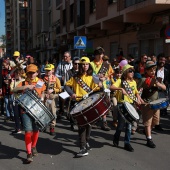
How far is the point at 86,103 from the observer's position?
Answer: 5.31 metres

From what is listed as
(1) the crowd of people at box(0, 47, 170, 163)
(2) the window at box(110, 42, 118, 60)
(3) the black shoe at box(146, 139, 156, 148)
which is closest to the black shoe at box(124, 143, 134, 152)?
(1) the crowd of people at box(0, 47, 170, 163)

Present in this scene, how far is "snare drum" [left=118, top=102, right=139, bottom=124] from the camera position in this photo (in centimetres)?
565

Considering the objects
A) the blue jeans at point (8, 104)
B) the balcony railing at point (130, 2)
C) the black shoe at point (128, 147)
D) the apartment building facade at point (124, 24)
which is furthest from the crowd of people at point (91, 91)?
the balcony railing at point (130, 2)

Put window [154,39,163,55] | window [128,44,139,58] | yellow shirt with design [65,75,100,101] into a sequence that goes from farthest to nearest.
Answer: window [128,44,139,58] < window [154,39,163,55] < yellow shirt with design [65,75,100,101]

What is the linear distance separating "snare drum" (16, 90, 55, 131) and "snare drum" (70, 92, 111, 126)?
47cm

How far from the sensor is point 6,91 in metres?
8.84

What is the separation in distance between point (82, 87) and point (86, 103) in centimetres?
49

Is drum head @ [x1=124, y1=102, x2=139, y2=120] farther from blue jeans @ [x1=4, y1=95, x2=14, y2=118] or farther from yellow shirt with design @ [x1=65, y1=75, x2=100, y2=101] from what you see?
blue jeans @ [x1=4, y1=95, x2=14, y2=118]

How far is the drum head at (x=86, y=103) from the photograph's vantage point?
5161 millimetres

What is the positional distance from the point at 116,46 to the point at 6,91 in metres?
13.9

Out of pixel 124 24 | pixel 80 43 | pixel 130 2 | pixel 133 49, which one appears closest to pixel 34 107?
pixel 80 43

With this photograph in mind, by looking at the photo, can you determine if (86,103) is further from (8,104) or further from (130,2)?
(130,2)

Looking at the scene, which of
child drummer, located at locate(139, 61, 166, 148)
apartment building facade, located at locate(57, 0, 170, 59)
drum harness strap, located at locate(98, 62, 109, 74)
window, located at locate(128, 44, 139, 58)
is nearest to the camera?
child drummer, located at locate(139, 61, 166, 148)

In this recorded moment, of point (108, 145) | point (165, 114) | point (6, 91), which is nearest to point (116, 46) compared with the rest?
point (165, 114)
